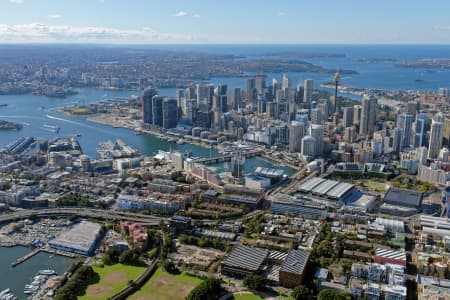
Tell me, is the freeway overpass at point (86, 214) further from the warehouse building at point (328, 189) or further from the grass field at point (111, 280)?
the warehouse building at point (328, 189)

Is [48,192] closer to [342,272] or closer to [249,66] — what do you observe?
[342,272]

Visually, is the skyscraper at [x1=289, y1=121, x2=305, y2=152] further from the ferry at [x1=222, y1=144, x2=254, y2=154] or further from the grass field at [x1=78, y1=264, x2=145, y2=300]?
the grass field at [x1=78, y1=264, x2=145, y2=300]

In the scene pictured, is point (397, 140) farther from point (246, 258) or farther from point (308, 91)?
point (246, 258)

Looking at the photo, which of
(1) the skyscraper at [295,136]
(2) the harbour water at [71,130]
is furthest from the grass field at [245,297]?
(1) the skyscraper at [295,136]

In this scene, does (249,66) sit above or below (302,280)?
above

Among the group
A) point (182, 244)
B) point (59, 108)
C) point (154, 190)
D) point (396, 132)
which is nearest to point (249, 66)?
point (59, 108)
